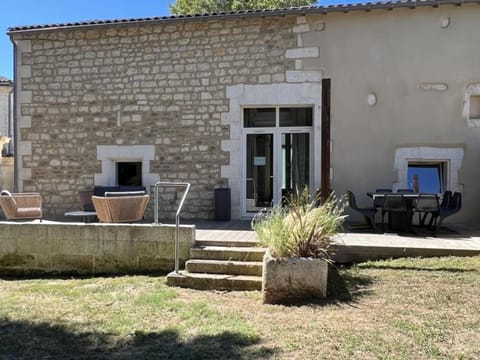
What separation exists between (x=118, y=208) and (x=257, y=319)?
3205 mm

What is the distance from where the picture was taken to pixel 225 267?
5352mm

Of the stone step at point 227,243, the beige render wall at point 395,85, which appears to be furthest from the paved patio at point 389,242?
the beige render wall at point 395,85

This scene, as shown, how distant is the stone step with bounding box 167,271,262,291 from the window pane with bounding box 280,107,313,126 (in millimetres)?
4404

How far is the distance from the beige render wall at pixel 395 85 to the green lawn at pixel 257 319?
3218mm

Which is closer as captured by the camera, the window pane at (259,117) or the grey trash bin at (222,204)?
the grey trash bin at (222,204)

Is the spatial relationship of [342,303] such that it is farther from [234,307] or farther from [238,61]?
Result: [238,61]

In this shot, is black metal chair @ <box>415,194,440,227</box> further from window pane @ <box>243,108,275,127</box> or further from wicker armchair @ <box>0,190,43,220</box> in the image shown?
wicker armchair @ <box>0,190,43,220</box>

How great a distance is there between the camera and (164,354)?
126 inches

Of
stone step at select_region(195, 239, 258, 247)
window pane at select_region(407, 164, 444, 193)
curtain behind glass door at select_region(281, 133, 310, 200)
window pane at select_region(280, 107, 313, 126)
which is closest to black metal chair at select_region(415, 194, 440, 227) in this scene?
window pane at select_region(407, 164, 444, 193)

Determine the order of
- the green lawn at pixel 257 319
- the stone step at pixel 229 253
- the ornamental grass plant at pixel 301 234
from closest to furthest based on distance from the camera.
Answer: the green lawn at pixel 257 319
the ornamental grass plant at pixel 301 234
the stone step at pixel 229 253

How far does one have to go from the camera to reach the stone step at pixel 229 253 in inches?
217

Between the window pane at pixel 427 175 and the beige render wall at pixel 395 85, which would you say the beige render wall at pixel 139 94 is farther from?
the window pane at pixel 427 175

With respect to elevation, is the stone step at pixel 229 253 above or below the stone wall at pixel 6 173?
below

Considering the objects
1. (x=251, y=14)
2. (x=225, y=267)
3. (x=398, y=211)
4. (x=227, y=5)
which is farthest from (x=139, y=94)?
(x=227, y=5)
